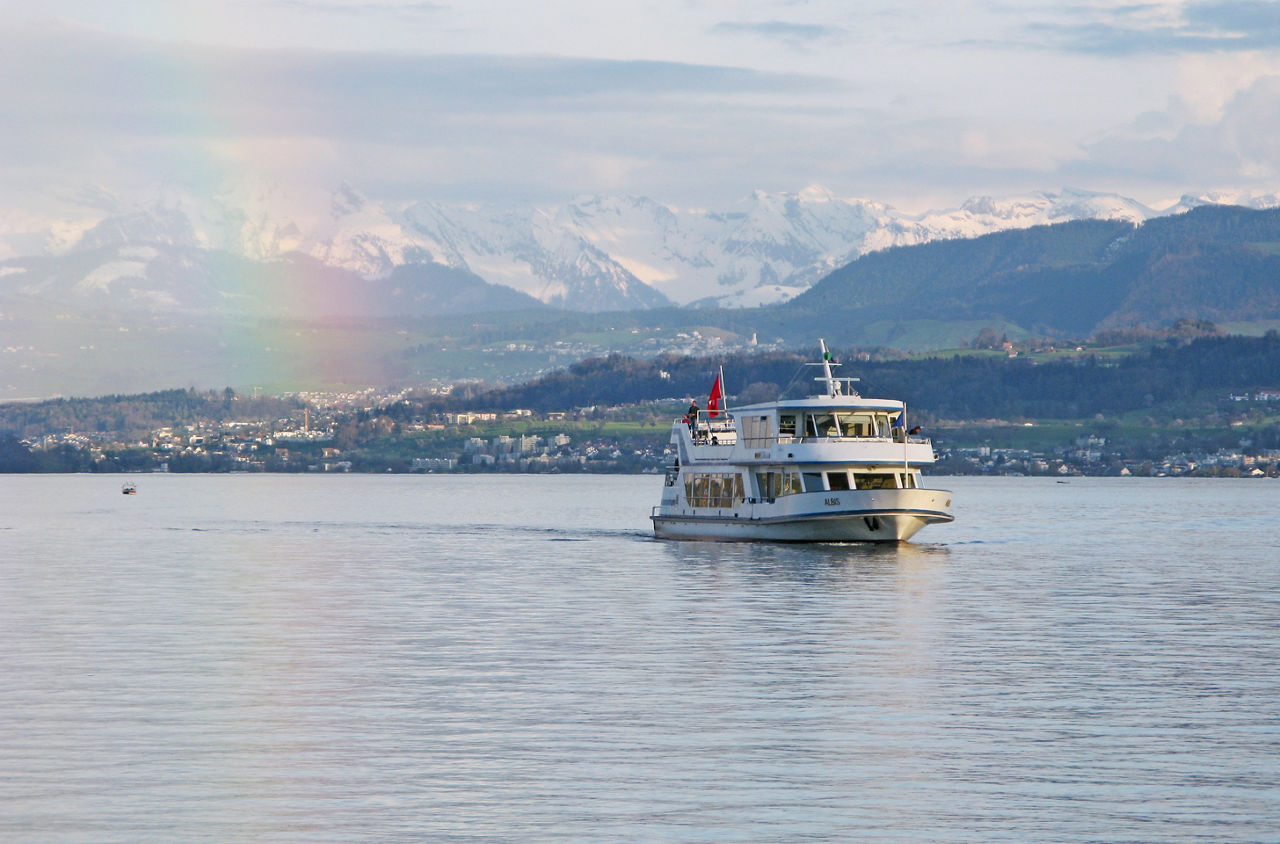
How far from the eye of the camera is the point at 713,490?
3868 inches

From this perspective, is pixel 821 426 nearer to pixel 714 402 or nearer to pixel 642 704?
pixel 714 402

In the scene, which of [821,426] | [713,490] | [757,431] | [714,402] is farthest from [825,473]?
[714,402]

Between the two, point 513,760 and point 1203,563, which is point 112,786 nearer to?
point 513,760

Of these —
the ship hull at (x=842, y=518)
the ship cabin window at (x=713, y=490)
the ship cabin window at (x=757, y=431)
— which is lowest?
the ship hull at (x=842, y=518)

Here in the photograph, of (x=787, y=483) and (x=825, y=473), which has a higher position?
(x=825, y=473)

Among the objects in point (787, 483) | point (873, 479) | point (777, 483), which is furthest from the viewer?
point (777, 483)

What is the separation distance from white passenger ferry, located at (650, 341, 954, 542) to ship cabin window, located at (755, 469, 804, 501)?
0.17 feet

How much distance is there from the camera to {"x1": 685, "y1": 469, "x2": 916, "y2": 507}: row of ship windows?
8862 cm

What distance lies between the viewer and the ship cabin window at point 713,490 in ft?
312

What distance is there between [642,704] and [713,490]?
60762 millimetres

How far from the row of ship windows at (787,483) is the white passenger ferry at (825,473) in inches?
1.9

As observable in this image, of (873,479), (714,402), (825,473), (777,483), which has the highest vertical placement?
(714,402)

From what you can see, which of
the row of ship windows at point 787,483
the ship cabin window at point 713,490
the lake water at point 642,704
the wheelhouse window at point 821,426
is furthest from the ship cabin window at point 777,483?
the lake water at point 642,704

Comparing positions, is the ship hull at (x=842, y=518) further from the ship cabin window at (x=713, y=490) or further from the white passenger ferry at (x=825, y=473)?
the ship cabin window at (x=713, y=490)
